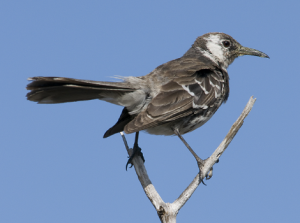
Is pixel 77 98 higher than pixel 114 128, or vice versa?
pixel 77 98

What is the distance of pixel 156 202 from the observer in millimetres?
5156

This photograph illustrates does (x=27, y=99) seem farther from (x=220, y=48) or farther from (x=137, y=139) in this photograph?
(x=220, y=48)

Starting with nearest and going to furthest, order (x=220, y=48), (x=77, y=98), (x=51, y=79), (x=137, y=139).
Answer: (x=51, y=79) → (x=77, y=98) → (x=137, y=139) → (x=220, y=48)

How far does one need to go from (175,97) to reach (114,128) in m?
1.28

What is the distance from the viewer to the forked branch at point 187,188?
4.95 meters

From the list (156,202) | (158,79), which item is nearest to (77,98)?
(158,79)

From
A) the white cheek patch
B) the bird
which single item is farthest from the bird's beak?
the bird

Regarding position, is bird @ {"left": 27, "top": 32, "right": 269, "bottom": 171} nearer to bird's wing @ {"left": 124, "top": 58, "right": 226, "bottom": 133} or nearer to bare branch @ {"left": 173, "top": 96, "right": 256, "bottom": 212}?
bird's wing @ {"left": 124, "top": 58, "right": 226, "bottom": 133}

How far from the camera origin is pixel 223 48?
24.9 ft

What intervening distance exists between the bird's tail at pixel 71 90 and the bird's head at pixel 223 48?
2.61m

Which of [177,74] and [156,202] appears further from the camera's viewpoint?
[177,74]

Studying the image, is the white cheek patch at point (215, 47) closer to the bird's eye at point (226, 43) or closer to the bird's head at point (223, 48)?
the bird's head at point (223, 48)

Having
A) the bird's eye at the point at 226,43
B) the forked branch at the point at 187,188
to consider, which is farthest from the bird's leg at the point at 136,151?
the bird's eye at the point at 226,43

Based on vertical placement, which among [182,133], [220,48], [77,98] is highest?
[220,48]
